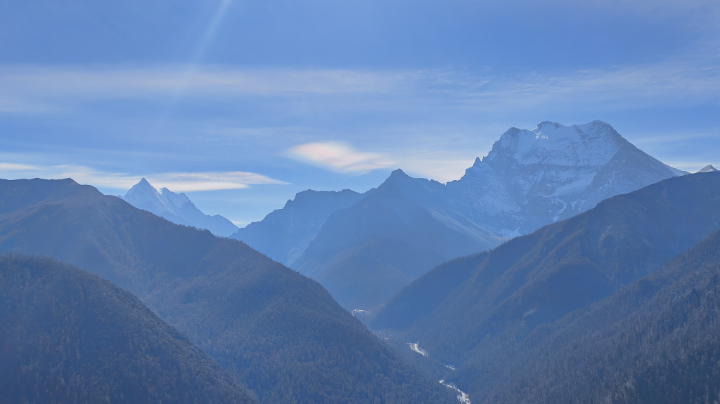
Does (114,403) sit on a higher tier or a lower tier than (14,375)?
lower

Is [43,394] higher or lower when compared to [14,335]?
lower

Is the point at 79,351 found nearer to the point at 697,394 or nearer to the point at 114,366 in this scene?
the point at 114,366

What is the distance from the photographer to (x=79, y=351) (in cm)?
19900

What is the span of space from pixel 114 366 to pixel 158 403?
2243 centimetres

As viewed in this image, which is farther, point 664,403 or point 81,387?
point 664,403

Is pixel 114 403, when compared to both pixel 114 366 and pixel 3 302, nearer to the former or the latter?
pixel 114 366

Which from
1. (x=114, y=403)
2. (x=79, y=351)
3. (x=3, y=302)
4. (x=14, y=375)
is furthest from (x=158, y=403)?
(x=3, y=302)

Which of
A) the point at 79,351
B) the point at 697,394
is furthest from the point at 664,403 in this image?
the point at 79,351

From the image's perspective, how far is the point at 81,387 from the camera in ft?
611

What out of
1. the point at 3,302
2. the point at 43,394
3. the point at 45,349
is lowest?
the point at 43,394

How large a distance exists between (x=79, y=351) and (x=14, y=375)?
24269 mm

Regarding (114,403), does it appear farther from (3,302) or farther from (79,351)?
(3,302)

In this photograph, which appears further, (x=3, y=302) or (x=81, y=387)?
(x=3, y=302)

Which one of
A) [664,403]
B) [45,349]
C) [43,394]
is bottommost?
[664,403]
